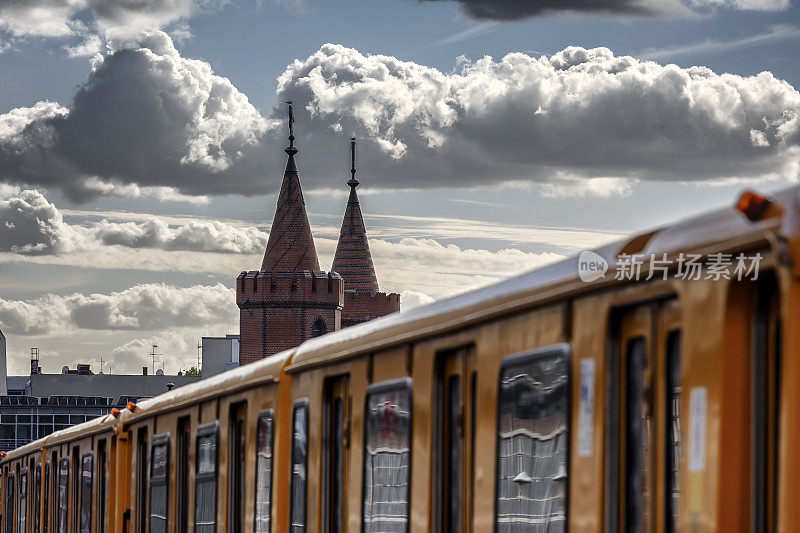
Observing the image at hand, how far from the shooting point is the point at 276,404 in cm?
768

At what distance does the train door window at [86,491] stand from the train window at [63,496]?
768 mm

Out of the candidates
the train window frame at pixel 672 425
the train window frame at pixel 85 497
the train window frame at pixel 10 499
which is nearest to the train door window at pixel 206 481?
the train window frame at pixel 85 497

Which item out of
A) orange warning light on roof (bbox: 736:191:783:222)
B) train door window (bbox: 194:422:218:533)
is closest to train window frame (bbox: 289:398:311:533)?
train door window (bbox: 194:422:218:533)

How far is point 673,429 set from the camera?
362cm

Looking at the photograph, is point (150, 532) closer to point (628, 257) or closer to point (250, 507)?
point (250, 507)

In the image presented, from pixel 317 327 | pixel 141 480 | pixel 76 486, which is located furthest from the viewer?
pixel 317 327

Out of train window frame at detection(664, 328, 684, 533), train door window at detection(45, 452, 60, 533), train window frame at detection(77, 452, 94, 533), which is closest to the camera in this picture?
train window frame at detection(664, 328, 684, 533)

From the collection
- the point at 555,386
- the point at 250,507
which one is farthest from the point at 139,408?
the point at 555,386

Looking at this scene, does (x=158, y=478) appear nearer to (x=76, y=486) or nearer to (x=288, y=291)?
(x=76, y=486)

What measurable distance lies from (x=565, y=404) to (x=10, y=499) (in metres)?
17.6

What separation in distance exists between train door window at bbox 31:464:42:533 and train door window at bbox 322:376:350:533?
10.6m

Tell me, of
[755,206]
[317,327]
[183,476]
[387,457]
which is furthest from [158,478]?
[317,327]

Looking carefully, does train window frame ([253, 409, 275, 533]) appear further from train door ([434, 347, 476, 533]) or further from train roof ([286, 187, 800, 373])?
train door ([434, 347, 476, 533])

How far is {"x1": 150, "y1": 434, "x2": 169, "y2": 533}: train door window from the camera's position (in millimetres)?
10312
